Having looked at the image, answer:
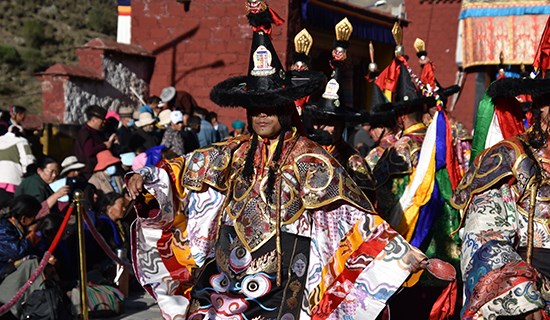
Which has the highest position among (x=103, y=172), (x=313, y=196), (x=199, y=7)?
(x=199, y=7)

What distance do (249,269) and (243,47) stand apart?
1105cm

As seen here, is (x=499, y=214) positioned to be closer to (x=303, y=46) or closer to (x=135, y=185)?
(x=135, y=185)

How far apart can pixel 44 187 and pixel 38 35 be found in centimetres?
2377

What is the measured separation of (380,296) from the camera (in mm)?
4625

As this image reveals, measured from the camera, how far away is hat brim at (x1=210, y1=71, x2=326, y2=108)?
4.80m

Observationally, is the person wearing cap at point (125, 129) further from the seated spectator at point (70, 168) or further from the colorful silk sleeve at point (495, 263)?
the colorful silk sleeve at point (495, 263)

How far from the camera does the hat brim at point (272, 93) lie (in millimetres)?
4805

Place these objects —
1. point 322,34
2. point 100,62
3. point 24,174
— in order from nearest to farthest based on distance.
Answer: point 24,174 < point 100,62 < point 322,34

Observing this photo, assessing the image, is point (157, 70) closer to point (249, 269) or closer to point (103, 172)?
point (103, 172)

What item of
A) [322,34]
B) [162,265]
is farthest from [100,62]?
[162,265]

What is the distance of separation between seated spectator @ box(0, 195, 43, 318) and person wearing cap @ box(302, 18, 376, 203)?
2401mm

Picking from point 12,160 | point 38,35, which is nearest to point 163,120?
point 12,160

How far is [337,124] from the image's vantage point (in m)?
7.00

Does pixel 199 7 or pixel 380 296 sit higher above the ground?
pixel 199 7
